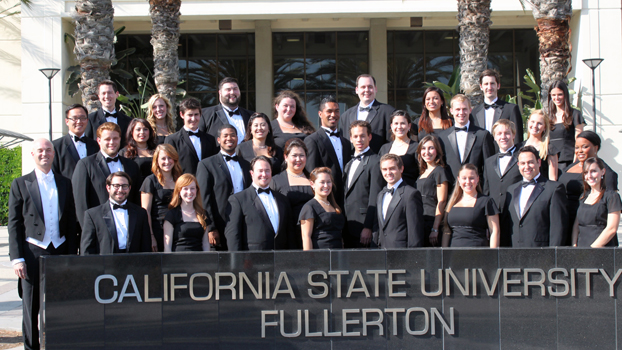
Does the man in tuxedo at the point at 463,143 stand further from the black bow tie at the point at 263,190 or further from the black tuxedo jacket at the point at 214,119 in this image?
the black tuxedo jacket at the point at 214,119

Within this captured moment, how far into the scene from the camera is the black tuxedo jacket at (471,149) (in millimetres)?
6176

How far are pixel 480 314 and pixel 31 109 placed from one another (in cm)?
1801

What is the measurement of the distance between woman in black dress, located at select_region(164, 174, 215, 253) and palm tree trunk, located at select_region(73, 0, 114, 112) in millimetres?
5808

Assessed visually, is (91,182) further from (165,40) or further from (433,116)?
(165,40)

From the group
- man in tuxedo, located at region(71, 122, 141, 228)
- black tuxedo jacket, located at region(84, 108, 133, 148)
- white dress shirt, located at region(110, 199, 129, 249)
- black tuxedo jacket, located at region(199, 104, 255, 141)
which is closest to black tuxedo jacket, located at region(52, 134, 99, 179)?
man in tuxedo, located at region(71, 122, 141, 228)

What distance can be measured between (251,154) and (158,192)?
1.11m

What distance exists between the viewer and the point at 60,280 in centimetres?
481

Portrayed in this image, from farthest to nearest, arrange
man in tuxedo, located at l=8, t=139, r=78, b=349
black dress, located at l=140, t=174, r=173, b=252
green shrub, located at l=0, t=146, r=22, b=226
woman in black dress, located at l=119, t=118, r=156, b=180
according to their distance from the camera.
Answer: green shrub, located at l=0, t=146, r=22, b=226 → woman in black dress, located at l=119, t=118, r=156, b=180 → black dress, located at l=140, t=174, r=173, b=252 → man in tuxedo, located at l=8, t=139, r=78, b=349

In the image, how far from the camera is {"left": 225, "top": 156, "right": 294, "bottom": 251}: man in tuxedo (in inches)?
216

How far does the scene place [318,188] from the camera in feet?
18.2

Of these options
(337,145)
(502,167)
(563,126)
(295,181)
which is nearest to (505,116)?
(563,126)

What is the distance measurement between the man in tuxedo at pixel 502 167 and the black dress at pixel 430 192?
44 cm

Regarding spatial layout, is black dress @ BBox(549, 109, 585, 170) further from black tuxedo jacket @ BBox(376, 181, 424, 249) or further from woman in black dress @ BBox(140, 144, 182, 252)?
woman in black dress @ BBox(140, 144, 182, 252)

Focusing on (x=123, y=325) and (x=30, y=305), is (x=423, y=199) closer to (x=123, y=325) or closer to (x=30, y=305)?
(x=123, y=325)
